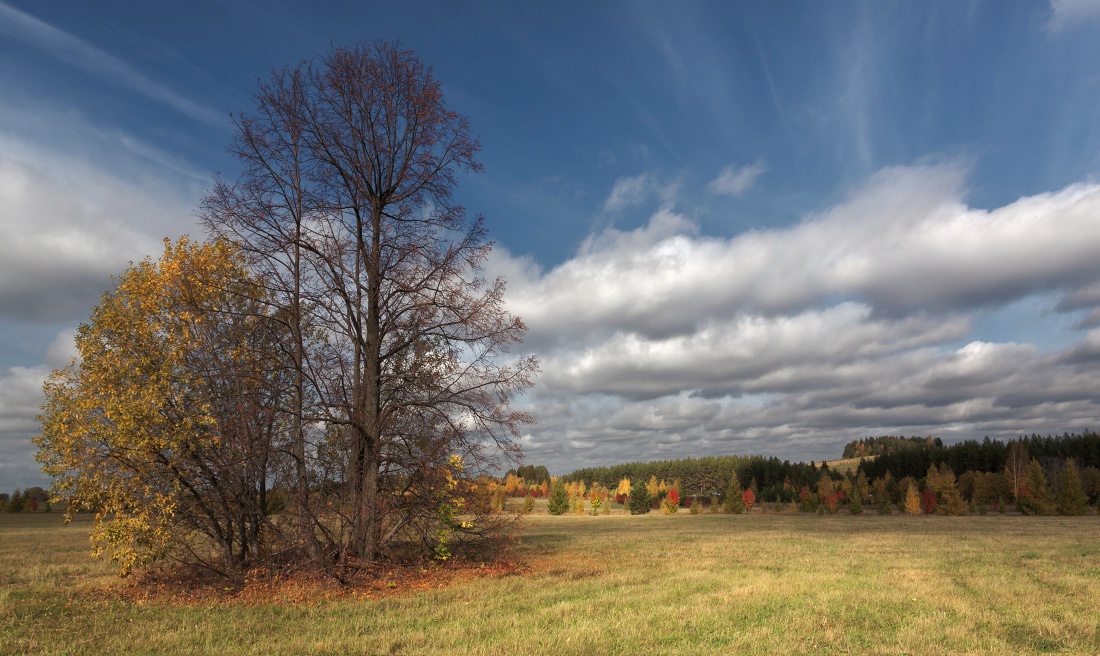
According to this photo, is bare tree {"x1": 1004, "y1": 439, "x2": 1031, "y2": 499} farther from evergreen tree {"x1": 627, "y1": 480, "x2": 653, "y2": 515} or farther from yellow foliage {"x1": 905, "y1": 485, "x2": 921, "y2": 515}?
evergreen tree {"x1": 627, "y1": 480, "x2": 653, "y2": 515}

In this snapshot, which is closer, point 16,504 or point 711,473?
point 16,504

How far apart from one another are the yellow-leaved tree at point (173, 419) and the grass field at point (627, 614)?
194 centimetres

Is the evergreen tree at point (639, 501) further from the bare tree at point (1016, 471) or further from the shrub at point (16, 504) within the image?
the shrub at point (16, 504)

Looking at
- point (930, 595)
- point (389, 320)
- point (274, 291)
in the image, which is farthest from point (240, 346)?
point (930, 595)

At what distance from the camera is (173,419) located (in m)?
12.7

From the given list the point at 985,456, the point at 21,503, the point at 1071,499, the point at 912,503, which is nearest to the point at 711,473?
the point at 985,456

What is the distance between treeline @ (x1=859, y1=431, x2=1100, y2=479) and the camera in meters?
81.1

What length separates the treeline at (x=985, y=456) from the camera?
266ft

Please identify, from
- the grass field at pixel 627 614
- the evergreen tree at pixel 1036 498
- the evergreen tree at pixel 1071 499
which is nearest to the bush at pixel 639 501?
the evergreen tree at pixel 1036 498

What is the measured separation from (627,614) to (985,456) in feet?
348

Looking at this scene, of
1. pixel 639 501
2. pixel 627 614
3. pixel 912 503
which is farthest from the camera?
pixel 639 501

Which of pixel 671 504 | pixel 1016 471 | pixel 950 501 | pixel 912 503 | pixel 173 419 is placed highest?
pixel 173 419

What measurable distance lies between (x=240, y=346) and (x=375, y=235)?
455 cm

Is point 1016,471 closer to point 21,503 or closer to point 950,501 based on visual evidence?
point 950,501
